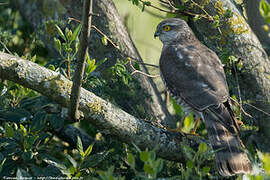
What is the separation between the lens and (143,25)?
7582 millimetres

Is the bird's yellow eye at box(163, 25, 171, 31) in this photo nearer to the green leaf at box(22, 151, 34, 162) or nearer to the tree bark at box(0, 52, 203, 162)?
the tree bark at box(0, 52, 203, 162)

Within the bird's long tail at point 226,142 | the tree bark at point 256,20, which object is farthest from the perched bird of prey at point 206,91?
the tree bark at point 256,20

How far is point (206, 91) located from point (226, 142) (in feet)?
→ 2.13

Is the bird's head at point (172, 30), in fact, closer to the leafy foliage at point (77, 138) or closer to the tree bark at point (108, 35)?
the leafy foliage at point (77, 138)

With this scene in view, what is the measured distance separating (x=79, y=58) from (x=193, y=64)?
1.95 metres

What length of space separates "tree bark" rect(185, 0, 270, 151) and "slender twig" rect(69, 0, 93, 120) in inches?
79.9

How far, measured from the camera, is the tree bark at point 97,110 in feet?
9.95

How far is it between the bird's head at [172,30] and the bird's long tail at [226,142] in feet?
4.48

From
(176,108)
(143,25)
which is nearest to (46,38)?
(176,108)

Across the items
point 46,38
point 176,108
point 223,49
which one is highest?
point 223,49

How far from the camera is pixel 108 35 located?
14.2 ft

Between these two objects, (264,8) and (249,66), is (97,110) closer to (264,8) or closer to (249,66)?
(264,8)

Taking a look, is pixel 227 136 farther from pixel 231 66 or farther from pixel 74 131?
pixel 74 131

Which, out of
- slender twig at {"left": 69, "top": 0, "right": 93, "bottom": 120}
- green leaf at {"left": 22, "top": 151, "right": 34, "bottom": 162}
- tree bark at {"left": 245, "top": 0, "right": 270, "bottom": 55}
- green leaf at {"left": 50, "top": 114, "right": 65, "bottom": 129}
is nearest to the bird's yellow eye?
tree bark at {"left": 245, "top": 0, "right": 270, "bottom": 55}
